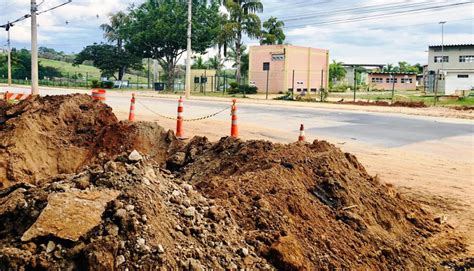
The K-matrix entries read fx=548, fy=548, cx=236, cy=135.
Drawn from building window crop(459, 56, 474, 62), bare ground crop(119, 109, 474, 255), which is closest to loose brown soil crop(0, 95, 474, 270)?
bare ground crop(119, 109, 474, 255)

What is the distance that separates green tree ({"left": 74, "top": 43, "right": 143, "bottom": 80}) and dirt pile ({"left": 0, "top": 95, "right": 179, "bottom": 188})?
62.5 meters

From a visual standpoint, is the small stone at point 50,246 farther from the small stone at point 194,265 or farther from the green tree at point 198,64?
the green tree at point 198,64

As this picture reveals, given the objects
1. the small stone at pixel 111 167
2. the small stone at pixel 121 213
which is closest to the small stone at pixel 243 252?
the small stone at pixel 121 213

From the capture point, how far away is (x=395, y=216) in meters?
6.30

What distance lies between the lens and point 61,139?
10.7 m

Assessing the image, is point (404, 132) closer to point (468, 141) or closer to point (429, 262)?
point (468, 141)

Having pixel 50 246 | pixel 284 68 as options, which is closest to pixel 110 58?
pixel 284 68

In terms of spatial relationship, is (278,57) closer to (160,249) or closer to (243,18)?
(243,18)

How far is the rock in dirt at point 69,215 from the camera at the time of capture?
13.1ft

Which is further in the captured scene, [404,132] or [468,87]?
[468,87]

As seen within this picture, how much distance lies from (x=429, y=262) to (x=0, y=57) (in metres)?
91.6

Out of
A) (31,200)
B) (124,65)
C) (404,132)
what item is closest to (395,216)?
(31,200)

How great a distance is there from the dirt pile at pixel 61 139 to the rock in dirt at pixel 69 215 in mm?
A: 5017

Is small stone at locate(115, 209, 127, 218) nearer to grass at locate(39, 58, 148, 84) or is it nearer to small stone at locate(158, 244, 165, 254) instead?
small stone at locate(158, 244, 165, 254)
